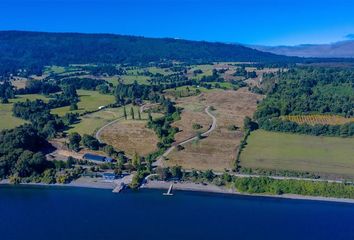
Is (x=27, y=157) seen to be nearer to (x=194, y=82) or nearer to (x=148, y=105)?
(x=148, y=105)

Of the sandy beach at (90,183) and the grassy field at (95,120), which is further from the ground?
the grassy field at (95,120)

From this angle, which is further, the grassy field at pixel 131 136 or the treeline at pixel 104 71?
the treeline at pixel 104 71

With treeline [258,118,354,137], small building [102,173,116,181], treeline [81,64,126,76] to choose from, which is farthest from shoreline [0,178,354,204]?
treeline [81,64,126,76]

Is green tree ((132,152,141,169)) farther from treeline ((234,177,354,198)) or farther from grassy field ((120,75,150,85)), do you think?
grassy field ((120,75,150,85))

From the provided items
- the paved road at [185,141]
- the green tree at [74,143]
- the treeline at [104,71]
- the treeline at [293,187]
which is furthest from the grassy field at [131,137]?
the treeline at [104,71]

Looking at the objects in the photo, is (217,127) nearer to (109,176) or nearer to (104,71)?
(109,176)

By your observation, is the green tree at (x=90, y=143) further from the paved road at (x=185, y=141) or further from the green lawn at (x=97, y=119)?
the paved road at (x=185, y=141)

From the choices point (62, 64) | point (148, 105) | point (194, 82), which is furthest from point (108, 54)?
point (148, 105)
